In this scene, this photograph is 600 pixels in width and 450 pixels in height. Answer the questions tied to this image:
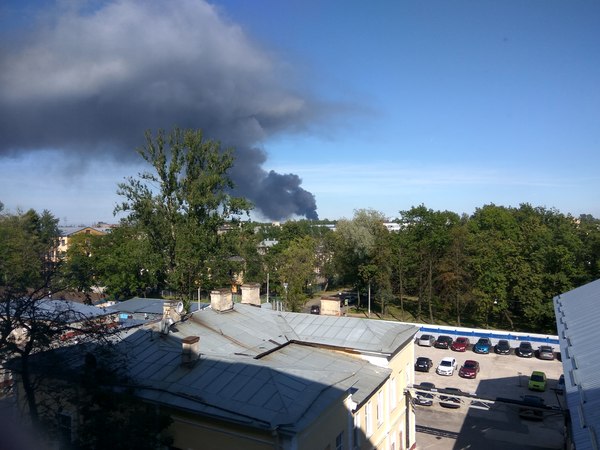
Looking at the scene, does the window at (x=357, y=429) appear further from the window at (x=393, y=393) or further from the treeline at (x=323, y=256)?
the treeline at (x=323, y=256)

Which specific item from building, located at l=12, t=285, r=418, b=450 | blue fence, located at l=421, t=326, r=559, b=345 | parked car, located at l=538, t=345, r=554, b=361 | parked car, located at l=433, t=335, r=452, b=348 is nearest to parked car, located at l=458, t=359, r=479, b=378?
parked car, located at l=433, t=335, r=452, b=348

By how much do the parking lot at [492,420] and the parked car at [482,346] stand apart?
3745mm

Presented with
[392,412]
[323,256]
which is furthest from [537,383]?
[323,256]

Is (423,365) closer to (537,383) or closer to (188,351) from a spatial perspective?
(537,383)

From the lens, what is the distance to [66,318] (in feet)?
32.7

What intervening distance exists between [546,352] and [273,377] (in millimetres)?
28094

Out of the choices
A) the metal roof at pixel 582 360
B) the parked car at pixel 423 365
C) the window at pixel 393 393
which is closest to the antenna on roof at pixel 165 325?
the window at pixel 393 393

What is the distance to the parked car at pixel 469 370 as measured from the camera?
28.7m

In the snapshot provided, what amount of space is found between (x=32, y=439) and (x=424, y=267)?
39768mm

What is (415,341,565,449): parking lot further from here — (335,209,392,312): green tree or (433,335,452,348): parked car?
(335,209,392,312): green tree

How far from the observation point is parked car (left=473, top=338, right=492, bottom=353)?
34.4m

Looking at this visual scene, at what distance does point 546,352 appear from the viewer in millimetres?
32531

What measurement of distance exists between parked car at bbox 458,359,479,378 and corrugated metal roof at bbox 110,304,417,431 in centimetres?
1260

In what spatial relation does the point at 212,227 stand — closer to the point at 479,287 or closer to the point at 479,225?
the point at 479,287
